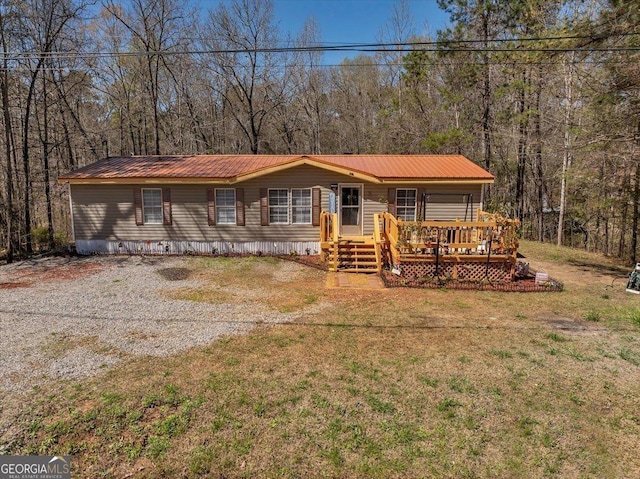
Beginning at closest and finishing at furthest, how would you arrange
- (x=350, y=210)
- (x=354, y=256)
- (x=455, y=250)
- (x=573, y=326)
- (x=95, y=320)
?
(x=573, y=326)
(x=95, y=320)
(x=455, y=250)
(x=354, y=256)
(x=350, y=210)

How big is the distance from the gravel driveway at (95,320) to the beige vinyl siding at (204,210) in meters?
2.68

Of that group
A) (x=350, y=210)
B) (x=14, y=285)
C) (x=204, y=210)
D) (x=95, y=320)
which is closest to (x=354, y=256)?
(x=350, y=210)

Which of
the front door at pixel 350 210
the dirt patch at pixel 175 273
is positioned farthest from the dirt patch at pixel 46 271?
the front door at pixel 350 210

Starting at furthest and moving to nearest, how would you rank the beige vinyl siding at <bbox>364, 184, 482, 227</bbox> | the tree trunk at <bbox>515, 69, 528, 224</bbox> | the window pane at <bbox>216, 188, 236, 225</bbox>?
the tree trunk at <bbox>515, 69, 528, 224</bbox>, the window pane at <bbox>216, 188, 236, 225</bbox>, the beige vinyl siding at <bbox>364, 184, 482, 227</bbox>

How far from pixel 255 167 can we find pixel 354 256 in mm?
5523

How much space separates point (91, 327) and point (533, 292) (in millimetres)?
9724

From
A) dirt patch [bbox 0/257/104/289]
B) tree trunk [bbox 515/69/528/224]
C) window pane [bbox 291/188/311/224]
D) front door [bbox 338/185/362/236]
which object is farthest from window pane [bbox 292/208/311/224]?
tree trunk [bbox 515/69/528/224]

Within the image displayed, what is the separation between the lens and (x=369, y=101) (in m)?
28.5

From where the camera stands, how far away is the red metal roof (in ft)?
41.4

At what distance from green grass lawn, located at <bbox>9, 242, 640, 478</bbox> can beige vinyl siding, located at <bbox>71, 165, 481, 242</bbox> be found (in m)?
6.55

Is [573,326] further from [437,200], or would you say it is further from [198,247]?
[198,247]

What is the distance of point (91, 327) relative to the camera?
6.76 m

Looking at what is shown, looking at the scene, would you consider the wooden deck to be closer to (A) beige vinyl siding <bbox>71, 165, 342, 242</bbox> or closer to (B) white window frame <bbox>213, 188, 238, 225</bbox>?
(A) beige vinyl siding <bbox>71, 165, 342, 242</bbox>

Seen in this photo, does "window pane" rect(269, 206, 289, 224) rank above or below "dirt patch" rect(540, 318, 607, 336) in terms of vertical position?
above
